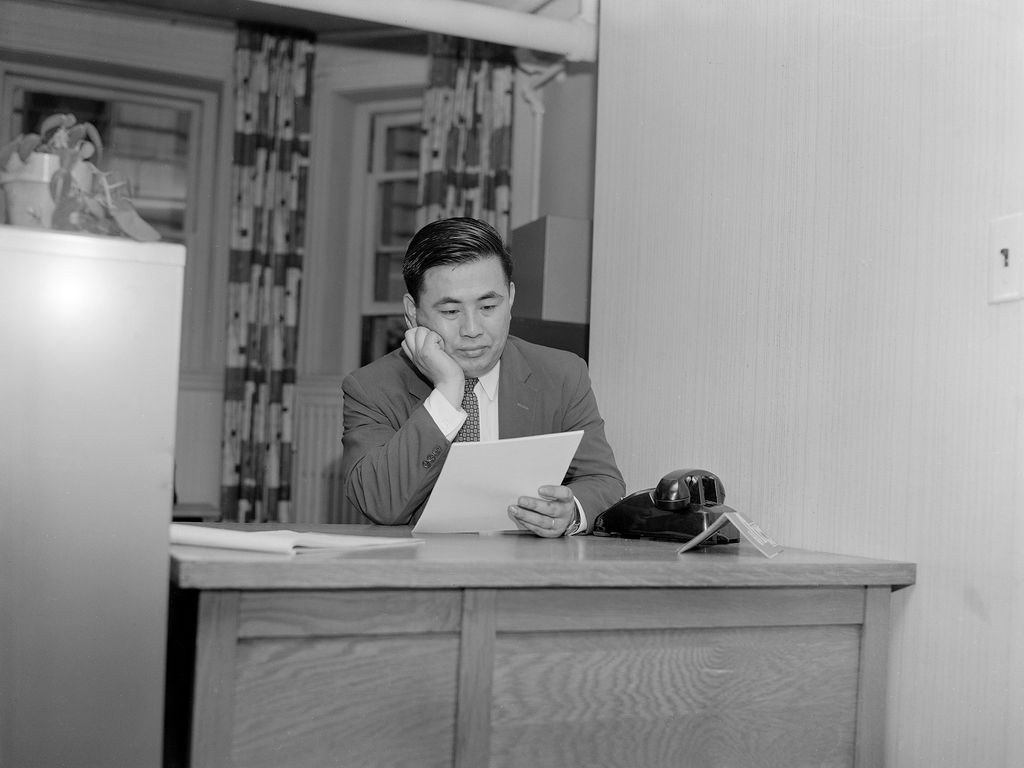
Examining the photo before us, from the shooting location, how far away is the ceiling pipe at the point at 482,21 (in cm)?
345

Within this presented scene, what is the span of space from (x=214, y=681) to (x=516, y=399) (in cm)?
110

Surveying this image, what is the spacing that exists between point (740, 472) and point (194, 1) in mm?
3909

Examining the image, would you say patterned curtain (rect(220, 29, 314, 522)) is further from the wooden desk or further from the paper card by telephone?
the paper card by telephone

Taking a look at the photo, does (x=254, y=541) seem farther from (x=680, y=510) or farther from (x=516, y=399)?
(x=516, y=399)

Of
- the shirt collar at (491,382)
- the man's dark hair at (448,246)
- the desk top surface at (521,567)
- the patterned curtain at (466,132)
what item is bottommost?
the desk top surface at (521,567)

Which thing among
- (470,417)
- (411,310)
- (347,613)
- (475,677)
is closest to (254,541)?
(347,613)

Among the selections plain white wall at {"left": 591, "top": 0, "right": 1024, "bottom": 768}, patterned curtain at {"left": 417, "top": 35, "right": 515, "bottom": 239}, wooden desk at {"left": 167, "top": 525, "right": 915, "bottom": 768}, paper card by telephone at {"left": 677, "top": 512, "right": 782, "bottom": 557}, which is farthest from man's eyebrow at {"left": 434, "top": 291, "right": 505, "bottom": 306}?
patterned curtain at {"left": 417, "top": 35, "right": 515, "bottom": 239}

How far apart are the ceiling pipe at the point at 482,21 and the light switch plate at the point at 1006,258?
2.41 meters

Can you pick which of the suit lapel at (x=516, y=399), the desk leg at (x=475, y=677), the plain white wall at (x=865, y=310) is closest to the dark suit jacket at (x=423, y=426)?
the suit lapel at (x=516, y=399)

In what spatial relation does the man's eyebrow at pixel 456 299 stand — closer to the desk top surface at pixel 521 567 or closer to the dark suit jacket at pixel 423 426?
the dark suit jacket at pixel 423 426

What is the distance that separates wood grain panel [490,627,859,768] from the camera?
1.31 meters

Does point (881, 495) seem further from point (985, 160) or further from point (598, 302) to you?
point (598, 302)

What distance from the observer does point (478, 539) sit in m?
1.61

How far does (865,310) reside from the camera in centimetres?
169
